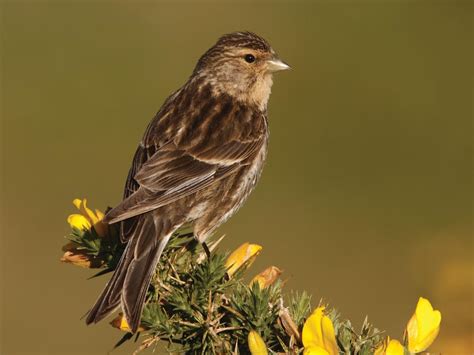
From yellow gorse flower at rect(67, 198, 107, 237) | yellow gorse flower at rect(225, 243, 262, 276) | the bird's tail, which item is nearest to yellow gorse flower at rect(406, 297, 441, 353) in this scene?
yellow gorse flower at rect(225, 243, 262, 276)

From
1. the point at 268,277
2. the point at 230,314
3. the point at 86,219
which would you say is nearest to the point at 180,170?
the point at 86,219

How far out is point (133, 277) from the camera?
3.75 meters

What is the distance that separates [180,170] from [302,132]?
7.96 meters

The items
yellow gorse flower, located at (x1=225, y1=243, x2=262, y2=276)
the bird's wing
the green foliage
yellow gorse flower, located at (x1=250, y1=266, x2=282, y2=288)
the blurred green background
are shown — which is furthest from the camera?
the blurred green background

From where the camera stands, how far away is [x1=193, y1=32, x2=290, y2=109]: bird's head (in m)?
5.99

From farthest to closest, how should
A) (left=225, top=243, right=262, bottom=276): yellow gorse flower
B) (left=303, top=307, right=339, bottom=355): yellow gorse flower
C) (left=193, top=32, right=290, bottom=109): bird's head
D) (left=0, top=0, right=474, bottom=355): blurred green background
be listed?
1. (left=0, top=0, right=474, bottom=355): blurred green background
2. (left=193, top=32, right=290, bottom=109): bird's head
3. (left=225, top=243, right=262, bottom=276): yellow gorse flower
4. (left=303, top=307, right=339, bottom=355): yellow gorse flower

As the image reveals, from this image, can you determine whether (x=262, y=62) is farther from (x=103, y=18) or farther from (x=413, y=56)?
(x=103, y=18)

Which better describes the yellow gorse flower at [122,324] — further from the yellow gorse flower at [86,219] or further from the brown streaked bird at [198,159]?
the yellow gorse flower at [86,219]

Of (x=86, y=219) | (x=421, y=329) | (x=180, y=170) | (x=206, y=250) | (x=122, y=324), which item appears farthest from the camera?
(x=180, y=170)

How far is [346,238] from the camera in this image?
410 inches

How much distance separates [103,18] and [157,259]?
1275cm

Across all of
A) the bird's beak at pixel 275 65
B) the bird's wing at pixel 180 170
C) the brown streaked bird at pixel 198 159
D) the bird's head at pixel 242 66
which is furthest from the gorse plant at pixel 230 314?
the bird's beak at pixel 275 65

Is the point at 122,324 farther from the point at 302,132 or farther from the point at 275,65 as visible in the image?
the point at 302,132

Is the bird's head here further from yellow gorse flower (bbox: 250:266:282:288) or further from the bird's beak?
yellow gorse flower (bbox: 250:266:282:288)
